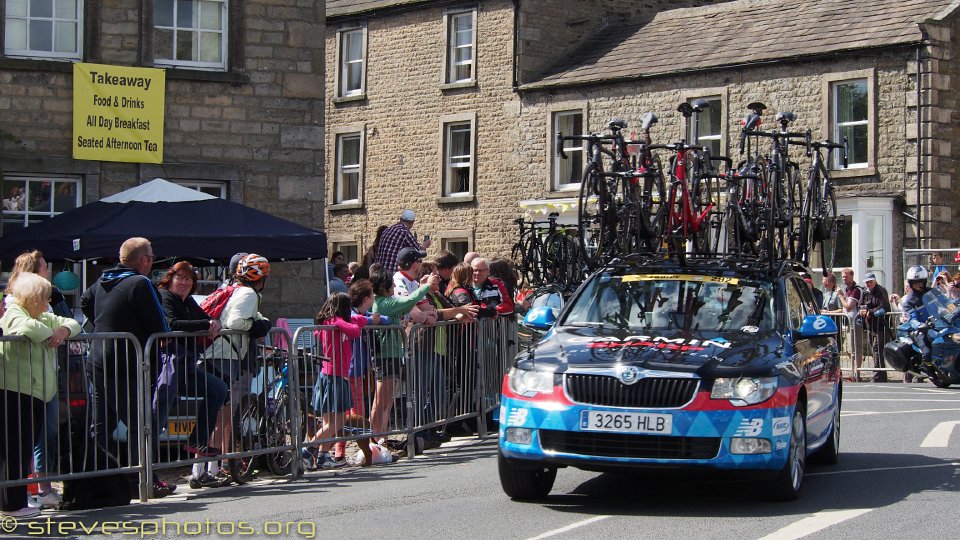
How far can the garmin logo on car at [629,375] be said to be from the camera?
30.7 feet

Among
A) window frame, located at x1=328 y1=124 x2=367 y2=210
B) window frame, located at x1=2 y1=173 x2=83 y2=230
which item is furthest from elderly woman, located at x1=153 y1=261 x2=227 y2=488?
window frame, located at x1=328 y1=124 x2=367 y2=210

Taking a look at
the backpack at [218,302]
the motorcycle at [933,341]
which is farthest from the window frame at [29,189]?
the motorcycle at [933,341]

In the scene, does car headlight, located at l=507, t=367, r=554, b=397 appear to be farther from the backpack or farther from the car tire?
the car tire

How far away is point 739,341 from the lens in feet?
32.9

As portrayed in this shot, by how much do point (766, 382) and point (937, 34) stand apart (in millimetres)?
24165

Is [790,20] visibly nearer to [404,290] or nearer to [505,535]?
[404,290]

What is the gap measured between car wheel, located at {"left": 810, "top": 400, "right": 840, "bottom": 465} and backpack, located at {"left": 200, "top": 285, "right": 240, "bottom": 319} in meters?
4.94

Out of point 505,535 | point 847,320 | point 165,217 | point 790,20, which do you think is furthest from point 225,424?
point 790,20

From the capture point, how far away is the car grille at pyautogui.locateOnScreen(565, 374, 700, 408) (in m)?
9.33

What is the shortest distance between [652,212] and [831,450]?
9.97 ft

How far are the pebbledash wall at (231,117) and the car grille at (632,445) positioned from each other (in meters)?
12.1

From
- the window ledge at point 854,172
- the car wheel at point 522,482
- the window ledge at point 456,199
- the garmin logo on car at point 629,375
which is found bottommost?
the car wheel at point 522,482

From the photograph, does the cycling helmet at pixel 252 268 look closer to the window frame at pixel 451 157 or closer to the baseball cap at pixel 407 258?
the baseball cap at pixel 407 258

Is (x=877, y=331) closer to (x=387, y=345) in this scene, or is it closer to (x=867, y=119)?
(x=867, y=119)
